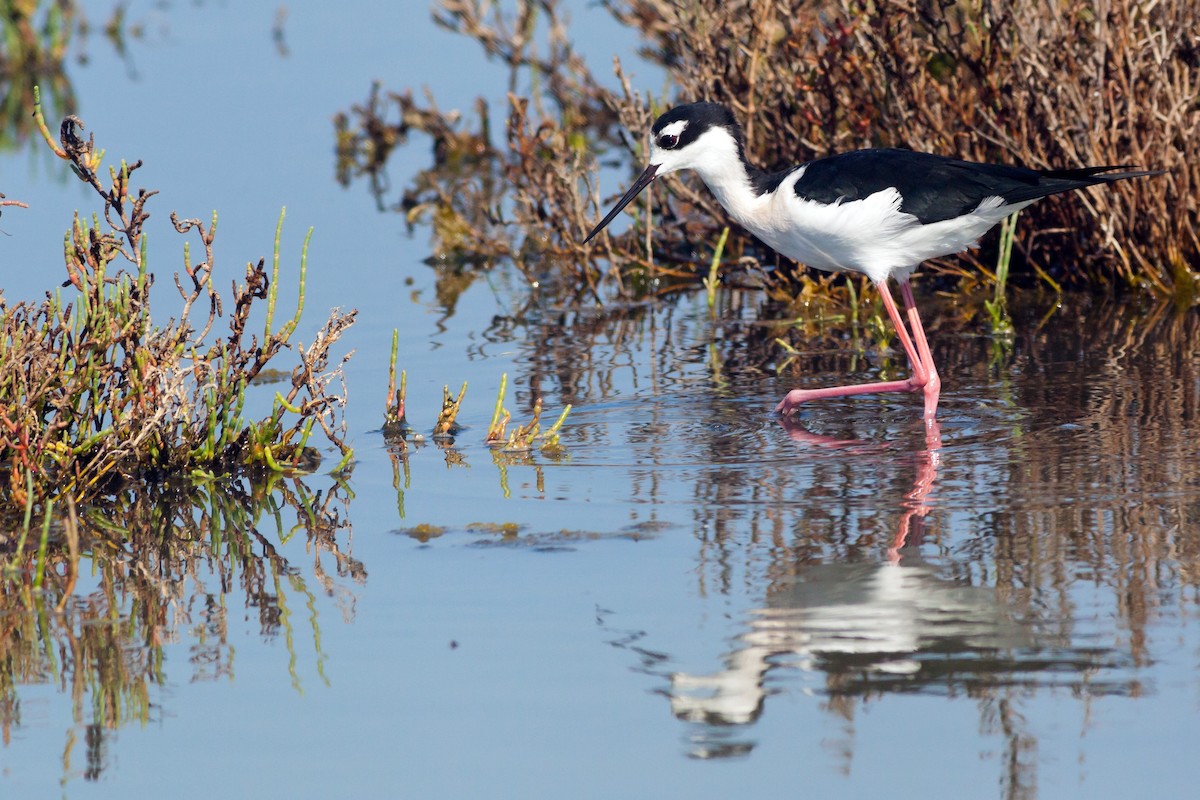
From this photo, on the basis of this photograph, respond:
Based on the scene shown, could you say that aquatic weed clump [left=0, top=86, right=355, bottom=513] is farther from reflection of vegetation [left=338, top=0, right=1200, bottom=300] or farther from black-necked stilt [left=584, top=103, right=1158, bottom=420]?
reflection of vegetation [left=338, top=0, right=1200, bottom=300]

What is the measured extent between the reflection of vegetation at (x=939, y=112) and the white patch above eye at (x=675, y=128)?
39.9 inches

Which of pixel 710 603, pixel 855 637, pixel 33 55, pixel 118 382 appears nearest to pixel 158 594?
pixel 118 382

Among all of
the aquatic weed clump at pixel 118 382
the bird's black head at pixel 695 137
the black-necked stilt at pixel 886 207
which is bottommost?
the aquatic weed clump at pixel 118 382

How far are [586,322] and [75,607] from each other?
339 cm

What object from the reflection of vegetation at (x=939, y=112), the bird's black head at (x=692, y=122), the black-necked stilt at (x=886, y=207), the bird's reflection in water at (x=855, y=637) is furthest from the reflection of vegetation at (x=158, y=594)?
the reflection of vegetation at (x=939, y=112)

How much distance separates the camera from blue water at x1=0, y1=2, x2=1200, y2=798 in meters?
3.07

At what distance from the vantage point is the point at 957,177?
5336 millimetres

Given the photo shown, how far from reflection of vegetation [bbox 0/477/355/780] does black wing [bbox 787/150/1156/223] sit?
180 cm

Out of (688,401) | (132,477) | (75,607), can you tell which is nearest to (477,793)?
(75,607)

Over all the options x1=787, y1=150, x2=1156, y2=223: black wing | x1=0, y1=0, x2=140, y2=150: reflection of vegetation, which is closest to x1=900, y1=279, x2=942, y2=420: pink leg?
x1=787, y1=150, x2=1156, y2=223: black wing

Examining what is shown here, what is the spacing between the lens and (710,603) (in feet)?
12.4

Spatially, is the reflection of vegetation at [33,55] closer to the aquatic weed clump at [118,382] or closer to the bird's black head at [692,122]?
the bird's black head at [692,122]

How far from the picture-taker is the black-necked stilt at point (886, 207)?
529 cm

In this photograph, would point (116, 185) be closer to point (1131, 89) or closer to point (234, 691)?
point (234, 691)
